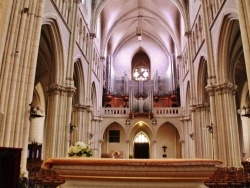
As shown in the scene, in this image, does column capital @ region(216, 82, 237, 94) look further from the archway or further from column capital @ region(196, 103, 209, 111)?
the archway

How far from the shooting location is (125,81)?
30.2 m

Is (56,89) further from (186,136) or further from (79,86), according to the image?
(186,136)

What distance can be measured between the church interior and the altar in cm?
9

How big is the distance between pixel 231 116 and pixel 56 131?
28.1 feet

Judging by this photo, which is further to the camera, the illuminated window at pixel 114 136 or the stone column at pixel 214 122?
the illuminated window at pixel 114 136

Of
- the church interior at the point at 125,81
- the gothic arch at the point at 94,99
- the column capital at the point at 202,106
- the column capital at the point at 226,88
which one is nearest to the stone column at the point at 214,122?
the church interior at the point at 125,81

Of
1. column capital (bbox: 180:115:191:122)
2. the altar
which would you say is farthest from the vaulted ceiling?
the altar

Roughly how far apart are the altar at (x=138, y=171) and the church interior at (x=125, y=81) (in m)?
0.09

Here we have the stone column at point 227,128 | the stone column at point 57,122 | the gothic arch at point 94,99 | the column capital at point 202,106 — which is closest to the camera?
the stone column at point 227,128

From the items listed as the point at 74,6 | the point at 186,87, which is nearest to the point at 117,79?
the point at 186,87

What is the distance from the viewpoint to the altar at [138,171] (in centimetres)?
553

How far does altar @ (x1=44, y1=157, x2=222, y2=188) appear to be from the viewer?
18.1ft

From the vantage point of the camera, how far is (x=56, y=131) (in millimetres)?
13414

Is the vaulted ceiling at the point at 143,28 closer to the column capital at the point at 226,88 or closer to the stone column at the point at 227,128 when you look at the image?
the column capital at the point at 226,88
